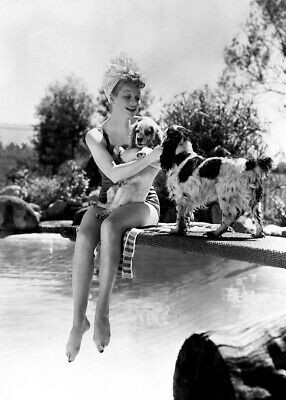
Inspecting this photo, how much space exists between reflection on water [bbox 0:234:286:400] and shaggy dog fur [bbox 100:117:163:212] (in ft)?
3.59

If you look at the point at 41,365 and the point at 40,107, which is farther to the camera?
the point at 40,107

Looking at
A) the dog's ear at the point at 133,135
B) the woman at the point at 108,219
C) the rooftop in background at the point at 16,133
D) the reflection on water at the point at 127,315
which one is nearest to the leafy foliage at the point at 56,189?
the rooftop in background at the point at 16,133

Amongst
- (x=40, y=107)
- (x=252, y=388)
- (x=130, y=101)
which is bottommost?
(x=252, y=388)

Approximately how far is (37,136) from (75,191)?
6188 mm

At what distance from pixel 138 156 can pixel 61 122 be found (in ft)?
68.2

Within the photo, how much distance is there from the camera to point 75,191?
60.5 ft

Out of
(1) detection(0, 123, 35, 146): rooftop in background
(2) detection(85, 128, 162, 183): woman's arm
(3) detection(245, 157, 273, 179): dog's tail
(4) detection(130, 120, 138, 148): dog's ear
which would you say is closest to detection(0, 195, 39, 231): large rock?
(1) detection(0, 123, 35, 146): rooftop in background

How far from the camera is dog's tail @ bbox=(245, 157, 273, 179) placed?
3645 mm

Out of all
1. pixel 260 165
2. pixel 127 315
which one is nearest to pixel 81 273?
pixel 260 165

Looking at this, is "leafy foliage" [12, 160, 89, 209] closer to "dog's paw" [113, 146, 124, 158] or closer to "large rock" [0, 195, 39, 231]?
"large rock" [0, 195, 39, 231]

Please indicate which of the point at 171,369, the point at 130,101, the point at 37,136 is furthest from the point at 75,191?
the point at 130,101

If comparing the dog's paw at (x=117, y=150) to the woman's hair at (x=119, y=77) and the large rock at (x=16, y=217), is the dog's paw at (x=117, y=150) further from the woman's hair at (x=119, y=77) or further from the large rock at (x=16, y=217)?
the large rock at (x=16, y=217)

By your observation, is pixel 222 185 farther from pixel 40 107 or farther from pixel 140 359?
pixel 40 107

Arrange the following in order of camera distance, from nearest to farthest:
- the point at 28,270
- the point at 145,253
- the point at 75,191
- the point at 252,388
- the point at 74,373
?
the point at 252,388 < the point at 74,373 < the point at 28,270 < the point at 145,253 < the point at 75,191
